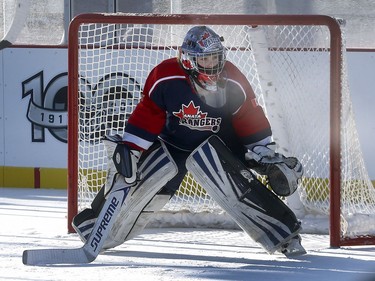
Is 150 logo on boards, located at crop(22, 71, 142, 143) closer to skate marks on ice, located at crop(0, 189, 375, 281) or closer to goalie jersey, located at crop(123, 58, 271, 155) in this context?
skate marks on ice, located at crop(0, 189, 375, 281)

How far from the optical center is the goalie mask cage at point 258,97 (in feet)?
A: 19.5

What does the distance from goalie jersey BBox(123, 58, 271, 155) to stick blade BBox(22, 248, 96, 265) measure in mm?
547

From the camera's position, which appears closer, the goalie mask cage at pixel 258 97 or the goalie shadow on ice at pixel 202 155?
the goalie shadow on ice at pixel 202 155

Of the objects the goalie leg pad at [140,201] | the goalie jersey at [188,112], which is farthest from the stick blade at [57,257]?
the goalie jersey at [188,112]

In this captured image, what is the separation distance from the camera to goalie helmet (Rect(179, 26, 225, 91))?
533 centimetres

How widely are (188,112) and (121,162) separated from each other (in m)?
0.37

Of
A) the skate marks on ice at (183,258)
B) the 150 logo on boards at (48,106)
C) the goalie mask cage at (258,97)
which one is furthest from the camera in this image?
Result: the 150 logo on boards at (48,106)

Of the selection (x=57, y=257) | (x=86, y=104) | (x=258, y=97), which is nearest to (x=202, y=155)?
(x=57, y=257)

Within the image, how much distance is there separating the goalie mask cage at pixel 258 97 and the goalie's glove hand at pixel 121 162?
60cm

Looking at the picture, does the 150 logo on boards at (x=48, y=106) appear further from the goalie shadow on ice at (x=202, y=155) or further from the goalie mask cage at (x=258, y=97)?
the goalie shadow on ice at (x=202, y=155)

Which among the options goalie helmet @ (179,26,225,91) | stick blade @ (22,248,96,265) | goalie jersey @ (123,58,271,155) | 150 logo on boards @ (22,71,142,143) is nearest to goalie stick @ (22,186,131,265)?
stick blade @ (22,248,96,265)

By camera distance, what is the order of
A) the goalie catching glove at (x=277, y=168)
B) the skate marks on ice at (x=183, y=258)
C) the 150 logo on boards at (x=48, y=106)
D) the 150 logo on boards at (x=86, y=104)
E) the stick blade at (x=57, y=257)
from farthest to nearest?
the 150 logo on boards at (x=48, y=106)
the 150 logo on boards at (x=86, y=104)
the goalie catching glove at (x=277, y=168)
the stick blade at (x=57, y=257)
the skate marks on ice at (x=183, y=258)

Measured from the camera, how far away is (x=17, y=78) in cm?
802

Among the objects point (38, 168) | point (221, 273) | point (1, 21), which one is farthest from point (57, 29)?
point (221, 273)
